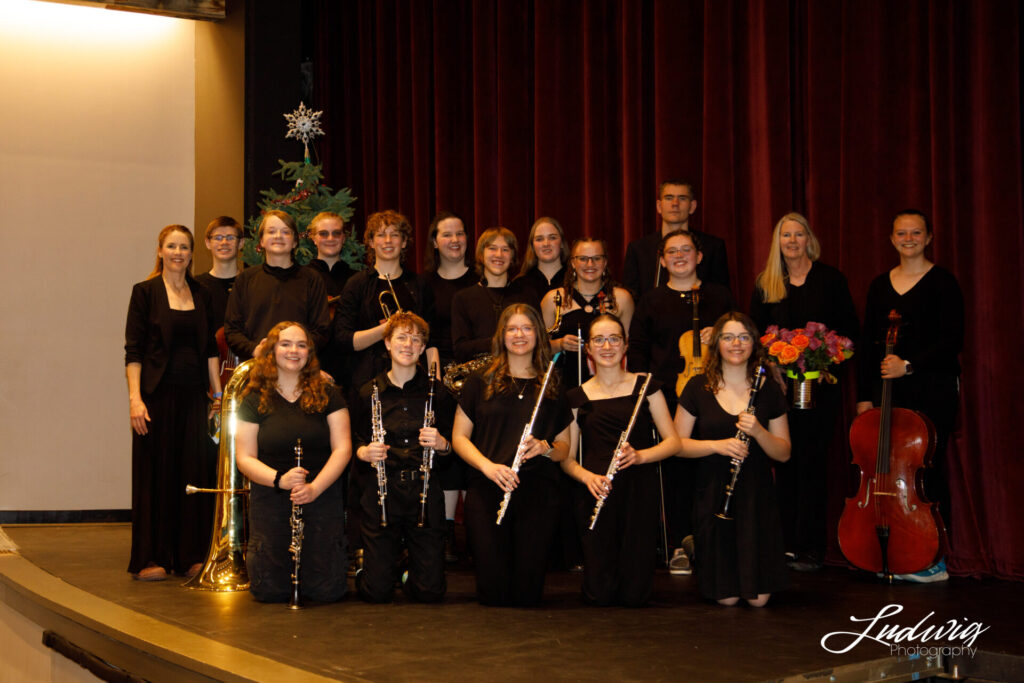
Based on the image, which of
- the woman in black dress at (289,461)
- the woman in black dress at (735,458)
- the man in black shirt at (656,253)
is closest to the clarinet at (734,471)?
the woman in black dress at (735,458)

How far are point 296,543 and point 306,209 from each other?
2.53 metres

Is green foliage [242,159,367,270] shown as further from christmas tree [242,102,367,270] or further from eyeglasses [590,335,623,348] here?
eyeglasses [590,335,623,348]

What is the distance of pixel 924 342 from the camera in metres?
4.18

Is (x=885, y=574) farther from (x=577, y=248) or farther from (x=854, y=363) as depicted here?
(x=577, y=248)

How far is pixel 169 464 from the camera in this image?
434 centimetres

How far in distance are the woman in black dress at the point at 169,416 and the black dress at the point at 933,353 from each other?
277cm

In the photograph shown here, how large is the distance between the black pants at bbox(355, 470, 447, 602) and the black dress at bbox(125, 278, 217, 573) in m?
0.87

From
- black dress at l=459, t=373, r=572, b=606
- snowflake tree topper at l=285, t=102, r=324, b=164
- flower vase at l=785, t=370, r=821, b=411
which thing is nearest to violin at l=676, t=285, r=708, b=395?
flower vase at l=785, t=370, r=821, b=411

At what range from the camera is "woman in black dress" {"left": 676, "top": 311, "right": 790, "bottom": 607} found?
3.65 meters

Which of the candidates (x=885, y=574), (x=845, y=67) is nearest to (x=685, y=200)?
(x=845, y=67)

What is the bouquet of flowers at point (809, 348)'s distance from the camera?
407cm

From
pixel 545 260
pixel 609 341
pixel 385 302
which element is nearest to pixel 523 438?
pixel 609 341

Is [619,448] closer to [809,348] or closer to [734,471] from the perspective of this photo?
[734,471]

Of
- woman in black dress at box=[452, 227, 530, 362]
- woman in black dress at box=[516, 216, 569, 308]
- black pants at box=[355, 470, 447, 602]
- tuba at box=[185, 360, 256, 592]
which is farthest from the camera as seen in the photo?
woman in black dress at box=[516, 216, 569, 308]
